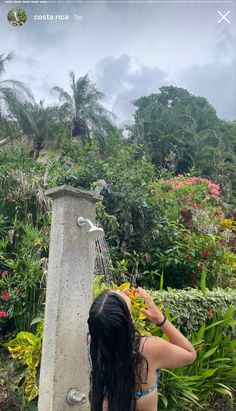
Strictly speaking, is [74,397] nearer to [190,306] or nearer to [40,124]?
[190,306]

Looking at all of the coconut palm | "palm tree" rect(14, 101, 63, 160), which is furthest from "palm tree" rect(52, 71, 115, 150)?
the coconut palm

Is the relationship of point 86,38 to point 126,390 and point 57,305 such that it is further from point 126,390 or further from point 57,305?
point 126,390

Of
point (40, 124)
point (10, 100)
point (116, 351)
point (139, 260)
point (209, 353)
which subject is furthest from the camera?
point (40, 124)

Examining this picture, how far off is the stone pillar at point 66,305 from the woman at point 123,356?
92cm

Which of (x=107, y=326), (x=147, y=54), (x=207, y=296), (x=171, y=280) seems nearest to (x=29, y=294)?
(x=207, y=296)

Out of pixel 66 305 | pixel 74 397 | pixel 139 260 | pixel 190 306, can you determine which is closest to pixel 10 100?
pixel 139 260

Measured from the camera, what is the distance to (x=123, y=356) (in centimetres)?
159

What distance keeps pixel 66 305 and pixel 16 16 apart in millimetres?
7724

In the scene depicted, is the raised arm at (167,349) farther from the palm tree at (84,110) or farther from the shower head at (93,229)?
the palm tree at (84,110)

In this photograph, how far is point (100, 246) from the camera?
4633 millimetres

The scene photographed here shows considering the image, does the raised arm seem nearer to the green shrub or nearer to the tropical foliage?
the tropical foliage

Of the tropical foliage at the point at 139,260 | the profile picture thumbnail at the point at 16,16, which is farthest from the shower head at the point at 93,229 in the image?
the profile picture thumbnail at the point at 16,16

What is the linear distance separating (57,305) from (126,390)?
3.60 feet

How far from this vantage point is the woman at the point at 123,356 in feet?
5.11
